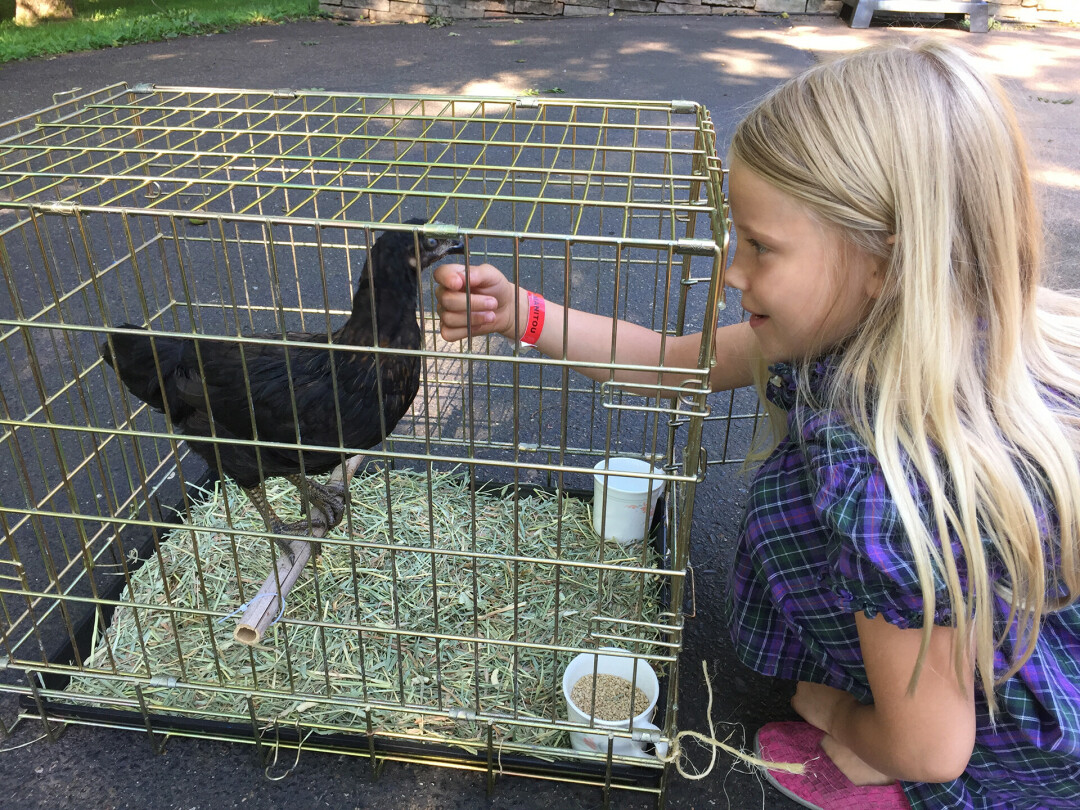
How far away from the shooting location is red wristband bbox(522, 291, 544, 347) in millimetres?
1918

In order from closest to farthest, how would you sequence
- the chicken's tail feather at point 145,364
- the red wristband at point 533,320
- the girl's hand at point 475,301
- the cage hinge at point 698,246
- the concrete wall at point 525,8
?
1. the cage hinge at point 698,246
2. the girl's hand at point 475,301
3. the red wristband at point 533,320
4. the chicken's tail feather at point 145,364
5. the concrete wall at point 525,8

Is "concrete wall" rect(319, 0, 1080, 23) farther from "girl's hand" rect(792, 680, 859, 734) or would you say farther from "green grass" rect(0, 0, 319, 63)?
"girl's hand" rect(792, 680, 859, 734)

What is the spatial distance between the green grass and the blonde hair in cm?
893

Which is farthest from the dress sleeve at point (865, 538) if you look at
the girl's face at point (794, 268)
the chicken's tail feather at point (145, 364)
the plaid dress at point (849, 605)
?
the chicken's tail feather at point (145, 364)

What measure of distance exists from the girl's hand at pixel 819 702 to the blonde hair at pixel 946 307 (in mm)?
454

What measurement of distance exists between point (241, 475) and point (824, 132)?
1591 millimetres

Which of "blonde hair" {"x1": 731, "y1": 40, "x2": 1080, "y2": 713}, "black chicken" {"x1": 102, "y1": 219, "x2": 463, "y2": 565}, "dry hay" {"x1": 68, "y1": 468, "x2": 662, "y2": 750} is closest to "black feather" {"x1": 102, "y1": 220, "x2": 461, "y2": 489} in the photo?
"black chicken" {"x1": 102, "y1": 219, "x2": 463, "y2": 565}

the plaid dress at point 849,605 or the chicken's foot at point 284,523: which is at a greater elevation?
the plaid dress at point 849,605

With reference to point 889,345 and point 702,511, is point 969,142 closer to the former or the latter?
point 889,345

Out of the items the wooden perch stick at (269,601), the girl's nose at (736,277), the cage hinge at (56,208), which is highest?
the cage hinge at (56,208)

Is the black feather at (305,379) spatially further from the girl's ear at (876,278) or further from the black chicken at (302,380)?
the girl's ear at (876,278)

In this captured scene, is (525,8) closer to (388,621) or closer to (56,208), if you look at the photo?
(388,621)

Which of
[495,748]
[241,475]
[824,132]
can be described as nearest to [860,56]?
[824,132]

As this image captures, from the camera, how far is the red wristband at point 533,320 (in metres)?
A: 1.92
